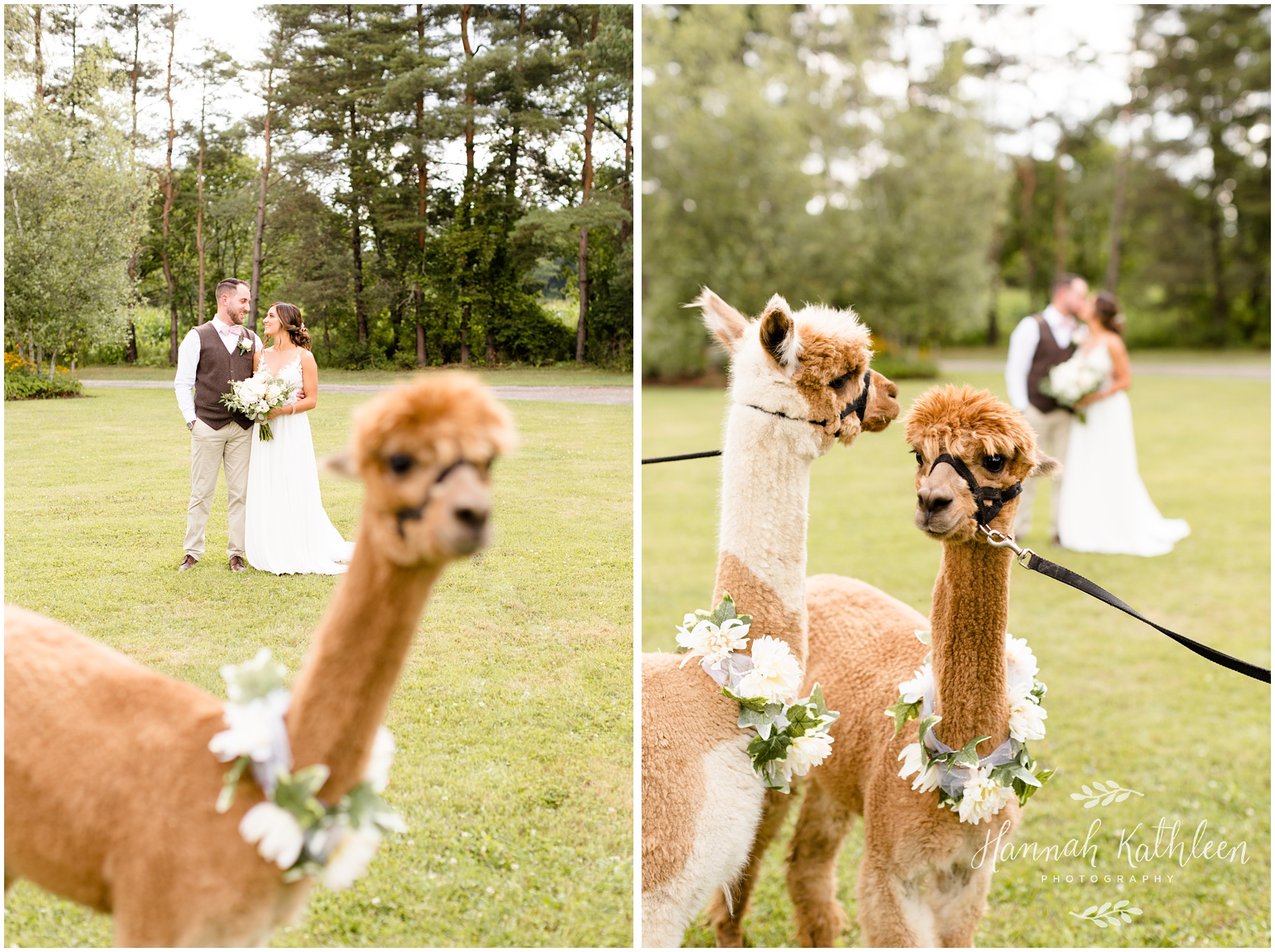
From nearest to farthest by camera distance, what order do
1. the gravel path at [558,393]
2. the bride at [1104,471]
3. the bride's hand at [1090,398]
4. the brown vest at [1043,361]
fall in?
1. the gravel path at [558,393]
2. the brown vest at [1043,361]
3. the bride's hand at [1090,398]
4. the bride at [1104,471]

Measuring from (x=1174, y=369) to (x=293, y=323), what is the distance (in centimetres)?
2626

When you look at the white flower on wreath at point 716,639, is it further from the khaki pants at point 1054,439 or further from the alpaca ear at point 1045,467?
the khaki pants at point 1054,439

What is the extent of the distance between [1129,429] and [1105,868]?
547 centimetres

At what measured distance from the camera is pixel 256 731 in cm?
154

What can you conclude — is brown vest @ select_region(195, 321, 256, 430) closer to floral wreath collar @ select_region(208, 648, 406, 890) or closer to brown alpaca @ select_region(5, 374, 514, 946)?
brown alpaca @ select_region(5, 374, 514, 946)

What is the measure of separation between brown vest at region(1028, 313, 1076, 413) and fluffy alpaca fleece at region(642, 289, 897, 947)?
19.7ft

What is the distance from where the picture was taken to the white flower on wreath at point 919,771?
7.49ft

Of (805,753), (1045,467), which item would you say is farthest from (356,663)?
(1045,467)

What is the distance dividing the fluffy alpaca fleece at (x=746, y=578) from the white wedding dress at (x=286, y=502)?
1.03 m

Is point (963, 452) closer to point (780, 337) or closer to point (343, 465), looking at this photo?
point (780, 337)

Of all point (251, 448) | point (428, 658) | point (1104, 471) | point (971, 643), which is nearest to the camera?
point (971, 643)

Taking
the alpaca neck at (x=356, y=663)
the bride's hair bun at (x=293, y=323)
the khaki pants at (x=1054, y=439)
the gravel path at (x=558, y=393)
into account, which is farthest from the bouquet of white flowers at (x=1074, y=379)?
the alpaca neck at (x=356, y=663)

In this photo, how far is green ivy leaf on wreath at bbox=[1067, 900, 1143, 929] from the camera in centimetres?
287

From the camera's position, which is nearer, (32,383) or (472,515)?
(472,515)
